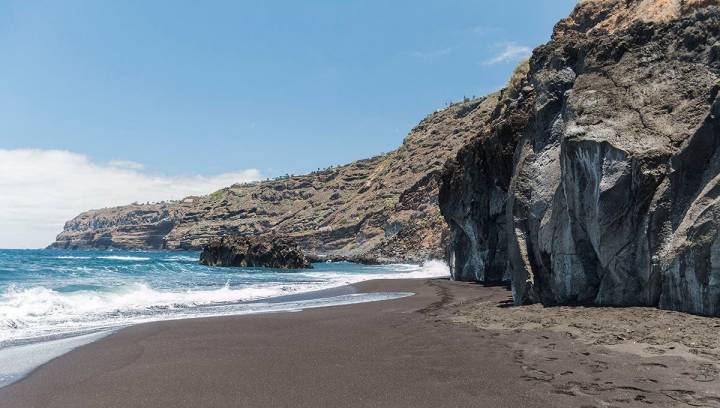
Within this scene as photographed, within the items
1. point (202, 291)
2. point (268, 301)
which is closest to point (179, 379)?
point (268, 301)

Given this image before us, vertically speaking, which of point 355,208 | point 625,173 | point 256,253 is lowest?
point 256,253

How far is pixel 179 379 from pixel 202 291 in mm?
17983

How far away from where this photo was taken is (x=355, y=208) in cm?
10338

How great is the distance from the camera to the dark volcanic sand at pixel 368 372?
623 centimetres

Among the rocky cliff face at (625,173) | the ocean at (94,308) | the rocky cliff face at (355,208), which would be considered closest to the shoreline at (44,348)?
the ocean at (94,308)

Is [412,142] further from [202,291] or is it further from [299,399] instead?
[299,399]

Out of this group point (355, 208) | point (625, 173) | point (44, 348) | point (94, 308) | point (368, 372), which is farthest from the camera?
point (355, 208)

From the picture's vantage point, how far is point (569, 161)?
40.8 ft

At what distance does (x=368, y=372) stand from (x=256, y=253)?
62516 millimetres

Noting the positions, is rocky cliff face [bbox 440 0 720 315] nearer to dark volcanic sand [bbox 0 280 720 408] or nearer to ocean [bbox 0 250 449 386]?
dark volcanic sand [bbox 0 280 720 408]

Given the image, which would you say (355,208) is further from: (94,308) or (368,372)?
(368,372)

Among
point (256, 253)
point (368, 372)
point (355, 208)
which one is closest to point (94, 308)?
point (368, 372)

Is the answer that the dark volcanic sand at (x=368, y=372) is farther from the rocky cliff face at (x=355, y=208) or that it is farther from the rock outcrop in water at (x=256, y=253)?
the rock outcrop in water at (x=256, y=253)

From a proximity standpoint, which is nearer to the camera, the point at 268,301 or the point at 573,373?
the point at 573,373
